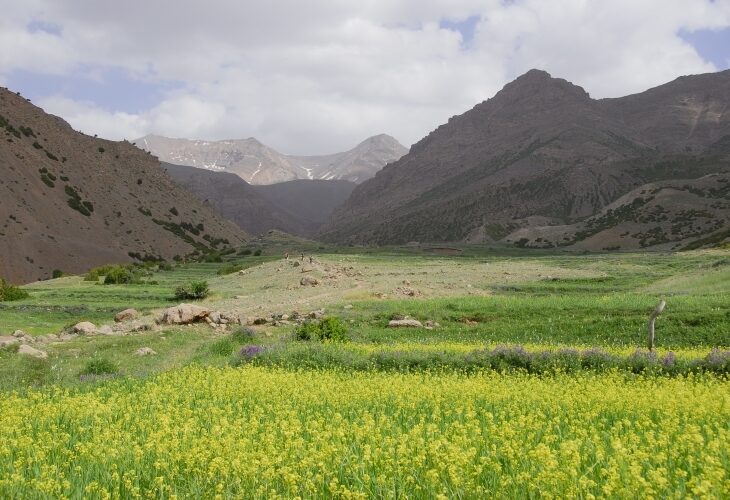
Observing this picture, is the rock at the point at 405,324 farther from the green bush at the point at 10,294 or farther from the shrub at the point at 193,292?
the green bush at the point at 10,294

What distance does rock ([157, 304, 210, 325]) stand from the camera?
30328 mm

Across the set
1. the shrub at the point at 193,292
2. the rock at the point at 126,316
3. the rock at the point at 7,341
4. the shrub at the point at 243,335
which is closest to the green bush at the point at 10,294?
the shrub at the point at 193,292

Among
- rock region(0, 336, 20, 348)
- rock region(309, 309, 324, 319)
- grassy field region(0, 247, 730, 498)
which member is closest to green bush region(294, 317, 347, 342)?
grassy field region(0, 247, 730, 498)

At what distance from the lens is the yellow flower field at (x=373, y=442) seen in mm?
6328

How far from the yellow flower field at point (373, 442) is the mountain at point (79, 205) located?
210ft

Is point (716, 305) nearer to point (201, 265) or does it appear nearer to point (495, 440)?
point (495, 440)

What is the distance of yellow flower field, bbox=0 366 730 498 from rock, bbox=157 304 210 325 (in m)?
16.2

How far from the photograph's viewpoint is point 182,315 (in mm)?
30500

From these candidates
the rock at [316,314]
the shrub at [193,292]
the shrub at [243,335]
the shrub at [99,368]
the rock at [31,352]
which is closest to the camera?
the shrub at [99,368]

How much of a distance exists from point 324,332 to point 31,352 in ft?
35.0

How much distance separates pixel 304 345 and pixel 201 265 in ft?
200

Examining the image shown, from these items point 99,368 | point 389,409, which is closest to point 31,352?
point 99,368

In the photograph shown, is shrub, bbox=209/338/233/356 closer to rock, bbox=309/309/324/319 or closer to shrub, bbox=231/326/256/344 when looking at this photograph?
shrub, bbox=231/326/256/344

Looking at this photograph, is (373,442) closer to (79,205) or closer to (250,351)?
(250,351)
